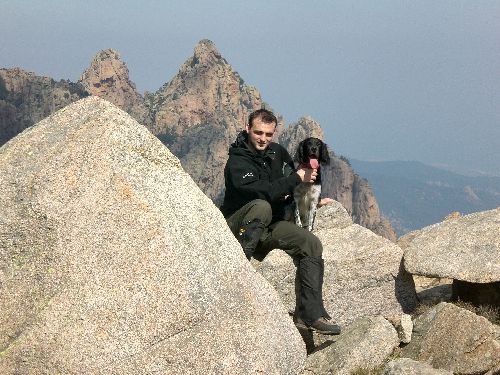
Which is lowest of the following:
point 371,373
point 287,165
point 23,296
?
point 371,373

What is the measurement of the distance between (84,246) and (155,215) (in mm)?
945

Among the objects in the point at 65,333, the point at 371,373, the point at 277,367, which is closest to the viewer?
the point at 65,333

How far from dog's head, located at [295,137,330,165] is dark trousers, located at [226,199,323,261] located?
3.98 meters

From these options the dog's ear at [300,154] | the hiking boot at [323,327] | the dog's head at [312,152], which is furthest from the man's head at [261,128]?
the dog's ear at [300,154]

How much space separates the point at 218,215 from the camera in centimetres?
768

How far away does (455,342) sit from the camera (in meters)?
8.97

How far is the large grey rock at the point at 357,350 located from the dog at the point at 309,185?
4.10 meters

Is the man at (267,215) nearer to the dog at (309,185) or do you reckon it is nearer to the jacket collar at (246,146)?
the jacket collar at (246,146)

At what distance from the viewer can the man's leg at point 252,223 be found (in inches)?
351

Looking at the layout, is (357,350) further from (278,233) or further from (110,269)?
(110,269)

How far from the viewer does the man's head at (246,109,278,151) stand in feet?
29.3

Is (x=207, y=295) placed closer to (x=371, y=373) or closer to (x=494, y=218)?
(x=371, y=373)

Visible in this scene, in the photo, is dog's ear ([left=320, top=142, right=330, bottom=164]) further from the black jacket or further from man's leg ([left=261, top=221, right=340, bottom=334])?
man's leg ([left=261, top=221, right=340, bottom=334])

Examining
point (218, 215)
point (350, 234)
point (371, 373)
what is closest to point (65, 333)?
point (218, 215)
